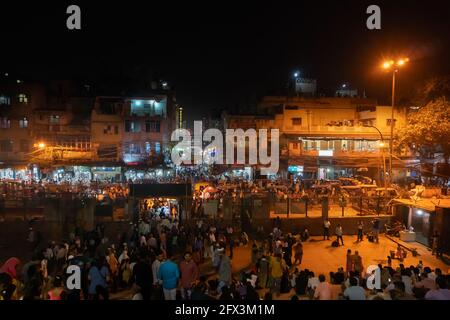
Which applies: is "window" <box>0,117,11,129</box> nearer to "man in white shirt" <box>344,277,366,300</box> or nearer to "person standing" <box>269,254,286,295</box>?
"person standing" <box>269,254,286,295</box>

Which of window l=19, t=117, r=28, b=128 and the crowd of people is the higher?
window l=19, t=117, r=28, b=128

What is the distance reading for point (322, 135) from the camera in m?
38.8

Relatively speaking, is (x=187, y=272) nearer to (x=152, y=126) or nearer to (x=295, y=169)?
(x=295, y=169)

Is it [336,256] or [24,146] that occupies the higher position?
[24,146]

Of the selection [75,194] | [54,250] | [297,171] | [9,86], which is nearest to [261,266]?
[54,250]

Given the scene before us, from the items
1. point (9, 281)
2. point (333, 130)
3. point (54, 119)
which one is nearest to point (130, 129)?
point (54, 119)

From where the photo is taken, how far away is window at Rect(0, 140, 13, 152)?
121 ft

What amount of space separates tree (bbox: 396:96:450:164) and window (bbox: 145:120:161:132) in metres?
23.6

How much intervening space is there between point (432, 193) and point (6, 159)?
124 ft

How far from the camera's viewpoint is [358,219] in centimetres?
2161

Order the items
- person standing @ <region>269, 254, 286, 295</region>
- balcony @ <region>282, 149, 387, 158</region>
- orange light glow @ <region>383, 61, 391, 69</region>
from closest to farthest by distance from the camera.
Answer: person standing @ <region>269, 254, 286, 295</region> → orange light glow @ <region>383, 61, 391, 69</region> → balcony @ <region>282, 149, 387, 158</region>

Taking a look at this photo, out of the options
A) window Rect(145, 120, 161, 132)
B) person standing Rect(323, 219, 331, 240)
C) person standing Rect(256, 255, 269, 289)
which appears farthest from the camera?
window Rect(145, 120, 161, 132)

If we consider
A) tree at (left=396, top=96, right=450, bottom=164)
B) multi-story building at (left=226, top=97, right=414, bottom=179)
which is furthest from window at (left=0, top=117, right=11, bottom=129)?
tree at (left=396, top=96, right=450, bottom=164)

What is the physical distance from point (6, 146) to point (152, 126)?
48.3 feet
